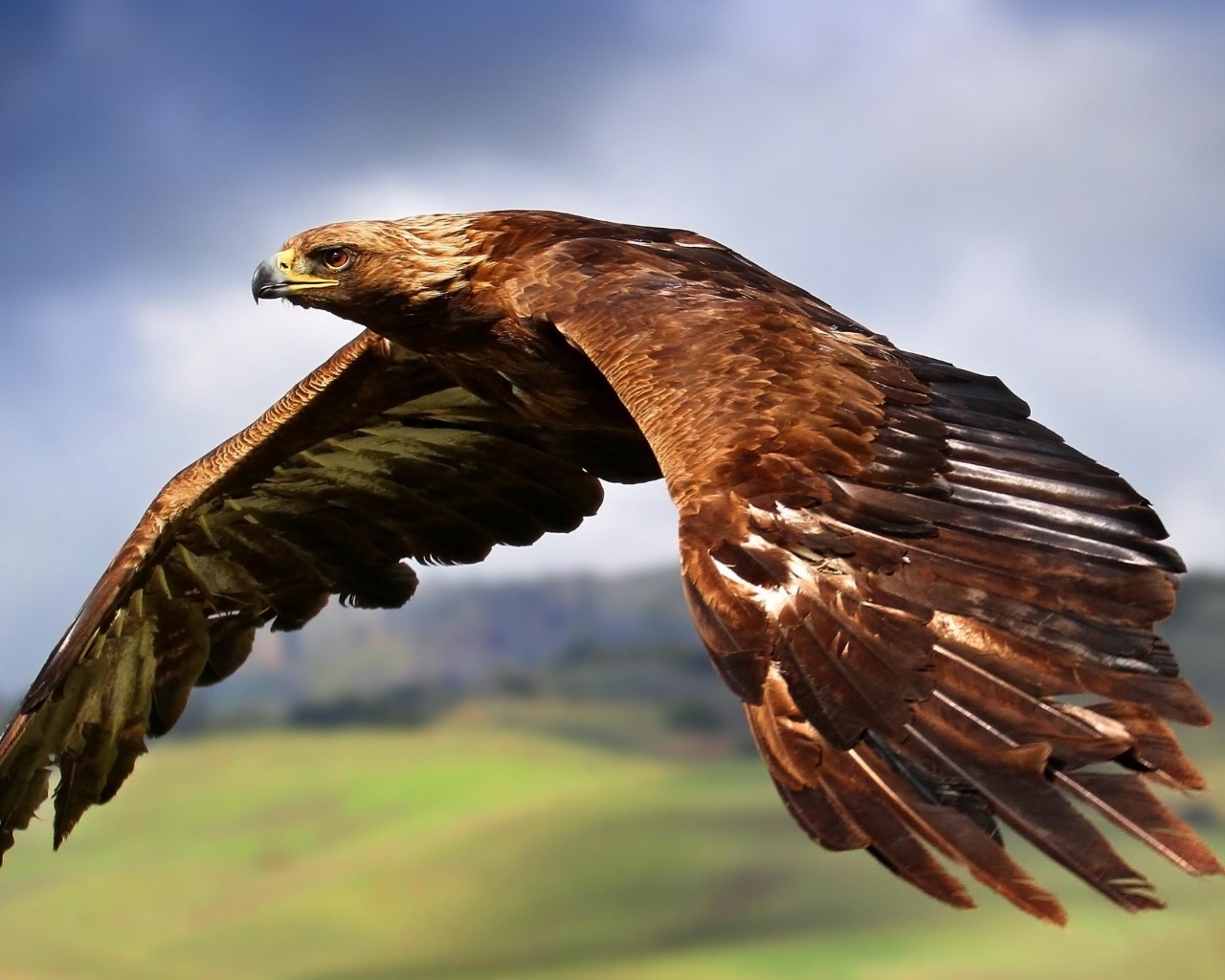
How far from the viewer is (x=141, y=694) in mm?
9500

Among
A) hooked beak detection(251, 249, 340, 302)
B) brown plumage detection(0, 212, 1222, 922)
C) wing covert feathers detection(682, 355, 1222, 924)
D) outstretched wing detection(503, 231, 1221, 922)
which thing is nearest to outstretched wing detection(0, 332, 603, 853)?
brown plumage detection(0, 212, 1222, 922)

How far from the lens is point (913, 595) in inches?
231

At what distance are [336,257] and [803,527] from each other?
292 centimetres

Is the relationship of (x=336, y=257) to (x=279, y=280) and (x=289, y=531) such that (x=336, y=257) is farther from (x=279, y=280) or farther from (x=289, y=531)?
(x=289, y=531)

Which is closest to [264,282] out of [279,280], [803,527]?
[279,280]

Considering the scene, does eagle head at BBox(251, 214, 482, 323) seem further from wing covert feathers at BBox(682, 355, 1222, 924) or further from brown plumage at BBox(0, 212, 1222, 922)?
wing covert feathers at BBox(682, 355, 1222, 924)

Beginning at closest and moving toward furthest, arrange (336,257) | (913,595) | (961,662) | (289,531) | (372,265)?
(961,662)
(913,595)
(372,265)
(336,257)
(289,531)

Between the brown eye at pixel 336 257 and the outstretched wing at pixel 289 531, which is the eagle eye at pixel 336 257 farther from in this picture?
the outstretched wing at pixel 289 531

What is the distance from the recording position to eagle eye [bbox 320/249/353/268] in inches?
320

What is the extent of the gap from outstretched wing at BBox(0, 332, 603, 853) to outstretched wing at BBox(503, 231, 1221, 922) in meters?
2.56

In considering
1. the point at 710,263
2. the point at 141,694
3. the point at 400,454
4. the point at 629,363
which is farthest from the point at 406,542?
the point at 629,363

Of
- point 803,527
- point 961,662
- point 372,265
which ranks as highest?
point 372,265

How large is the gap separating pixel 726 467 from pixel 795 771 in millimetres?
984

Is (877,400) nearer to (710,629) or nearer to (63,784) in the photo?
(710,629)
